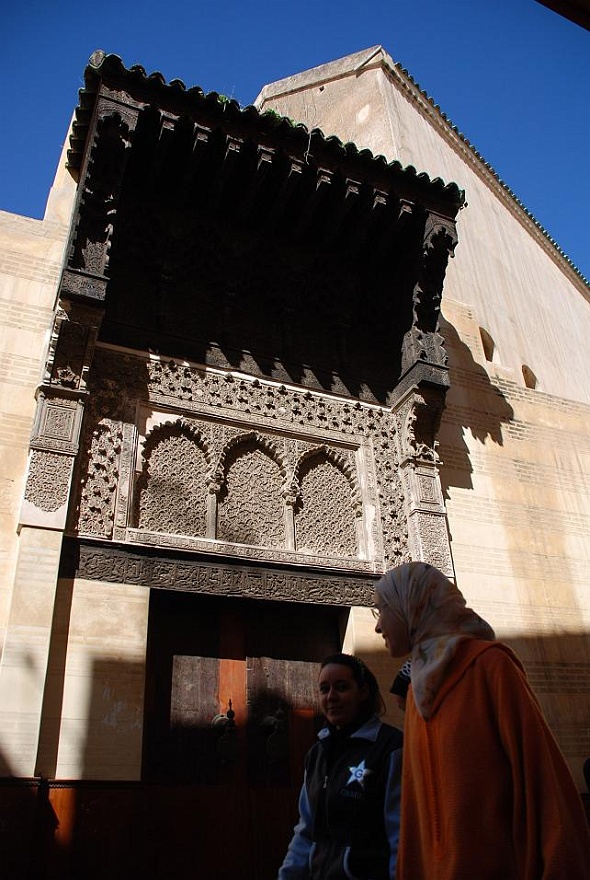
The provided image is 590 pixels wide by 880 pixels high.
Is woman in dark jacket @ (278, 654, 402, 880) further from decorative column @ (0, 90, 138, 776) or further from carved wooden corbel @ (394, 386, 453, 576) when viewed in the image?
carved wooden corbel @ (394, 386, 453, 576)

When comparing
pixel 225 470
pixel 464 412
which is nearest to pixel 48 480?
pixel 225 470

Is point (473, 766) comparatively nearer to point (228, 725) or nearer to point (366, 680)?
point (366, 680)

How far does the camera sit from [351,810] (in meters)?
2.20

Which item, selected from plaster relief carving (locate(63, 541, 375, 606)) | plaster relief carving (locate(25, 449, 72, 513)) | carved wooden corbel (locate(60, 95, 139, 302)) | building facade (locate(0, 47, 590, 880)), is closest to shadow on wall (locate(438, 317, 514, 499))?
building facade (locate(0, 47, 590, 880))

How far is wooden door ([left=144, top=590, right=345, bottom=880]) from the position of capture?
412 centimetres

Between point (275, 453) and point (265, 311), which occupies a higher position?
point (265, 311)

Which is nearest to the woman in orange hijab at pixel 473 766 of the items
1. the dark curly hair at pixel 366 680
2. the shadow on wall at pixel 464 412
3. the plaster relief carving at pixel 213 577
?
the dark curly hair at pixel 366 680

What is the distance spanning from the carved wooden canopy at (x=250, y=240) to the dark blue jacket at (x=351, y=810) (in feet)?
11.9

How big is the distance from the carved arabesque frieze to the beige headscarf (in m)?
3.22

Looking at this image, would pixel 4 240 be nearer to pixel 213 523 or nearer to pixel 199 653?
pixel 213 523

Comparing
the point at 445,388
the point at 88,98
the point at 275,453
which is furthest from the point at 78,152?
the point at 445,388

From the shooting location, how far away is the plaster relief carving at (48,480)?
4.45 metres

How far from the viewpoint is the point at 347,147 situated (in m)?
5.86

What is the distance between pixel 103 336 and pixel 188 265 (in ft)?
3.51
